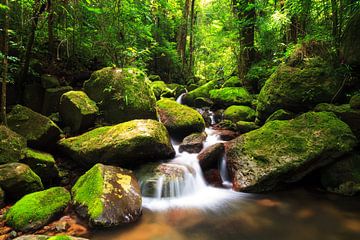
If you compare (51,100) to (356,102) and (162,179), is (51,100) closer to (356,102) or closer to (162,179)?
(162,179)

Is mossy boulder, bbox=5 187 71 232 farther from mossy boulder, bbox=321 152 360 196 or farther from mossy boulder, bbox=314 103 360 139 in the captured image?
mossy boulder, bbox=314 103 360 139

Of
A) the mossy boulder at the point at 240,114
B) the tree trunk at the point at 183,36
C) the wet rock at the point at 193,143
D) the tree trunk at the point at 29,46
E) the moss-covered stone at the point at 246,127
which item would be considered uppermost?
the tree trunk at the point at 183,36

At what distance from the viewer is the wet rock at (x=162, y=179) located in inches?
230

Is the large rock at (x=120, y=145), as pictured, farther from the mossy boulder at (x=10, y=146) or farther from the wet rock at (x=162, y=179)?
the mossy boulder at (x=10, y=146)

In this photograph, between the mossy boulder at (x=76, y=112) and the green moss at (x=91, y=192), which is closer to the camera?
the green moss at (x=91, y=192)

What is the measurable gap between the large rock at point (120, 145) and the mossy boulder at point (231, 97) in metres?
5.25

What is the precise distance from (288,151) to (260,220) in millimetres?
1849

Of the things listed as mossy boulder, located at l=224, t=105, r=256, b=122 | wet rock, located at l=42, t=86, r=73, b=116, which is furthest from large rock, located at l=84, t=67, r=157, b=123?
mossy boulder, located at l=224, t=105, r=256, b=122

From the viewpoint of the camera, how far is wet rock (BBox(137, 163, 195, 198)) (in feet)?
19.1

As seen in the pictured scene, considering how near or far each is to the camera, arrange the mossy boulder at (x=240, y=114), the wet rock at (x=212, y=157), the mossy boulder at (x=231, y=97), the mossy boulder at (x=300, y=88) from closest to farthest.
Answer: the wet rock at (x=212, y=157) < the mossy boulder at (x=300, y=88) < the mossy boulder at (x=240, y=114) < the mossy boulder at (x=231, y=97)

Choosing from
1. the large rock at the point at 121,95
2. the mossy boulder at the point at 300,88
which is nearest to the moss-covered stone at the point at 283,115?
the mossy boulder at the point at 300,88

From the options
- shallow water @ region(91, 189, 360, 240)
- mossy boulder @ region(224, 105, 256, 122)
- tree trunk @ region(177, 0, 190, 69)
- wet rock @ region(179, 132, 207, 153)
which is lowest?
shallow water @ region(91, 189, 360, 240)

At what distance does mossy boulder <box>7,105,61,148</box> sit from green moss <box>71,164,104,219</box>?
5.45ft

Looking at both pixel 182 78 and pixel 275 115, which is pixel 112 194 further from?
pixel 182 78
